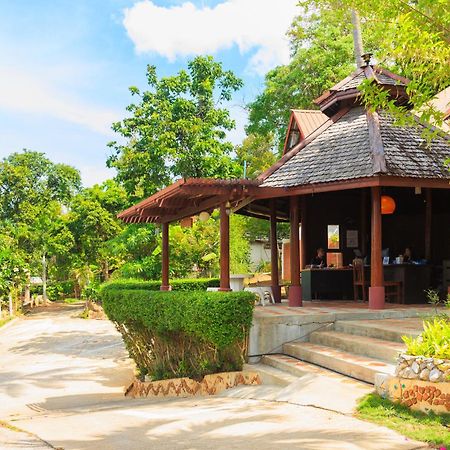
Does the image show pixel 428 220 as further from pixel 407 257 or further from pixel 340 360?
pixel 340 360

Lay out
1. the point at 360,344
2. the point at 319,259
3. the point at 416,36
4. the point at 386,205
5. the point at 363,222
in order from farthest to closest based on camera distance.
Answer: the point at 363,222, the point at 319,259, the point at 386,205, the point at 360,344, the point at 416,36

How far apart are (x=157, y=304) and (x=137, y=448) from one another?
454 cm

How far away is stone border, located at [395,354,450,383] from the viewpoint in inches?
231

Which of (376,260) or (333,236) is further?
(333,236)

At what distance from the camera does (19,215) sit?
1592 inches

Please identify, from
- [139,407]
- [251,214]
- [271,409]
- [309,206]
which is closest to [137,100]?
[251,214]

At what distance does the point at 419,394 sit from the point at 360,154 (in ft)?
21.7

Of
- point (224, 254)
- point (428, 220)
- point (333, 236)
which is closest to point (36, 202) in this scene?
point (333, 236)

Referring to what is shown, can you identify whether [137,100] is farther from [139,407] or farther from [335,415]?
[335,415]

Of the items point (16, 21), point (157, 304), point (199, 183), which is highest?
point (16, 21)

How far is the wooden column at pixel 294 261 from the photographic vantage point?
1183cm

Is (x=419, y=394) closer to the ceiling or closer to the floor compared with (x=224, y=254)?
closer to the floor

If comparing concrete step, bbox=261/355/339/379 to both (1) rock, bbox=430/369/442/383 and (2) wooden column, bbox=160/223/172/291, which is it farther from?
(2) wooden column, bbox=160/223/172/291

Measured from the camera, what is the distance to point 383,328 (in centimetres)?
875
